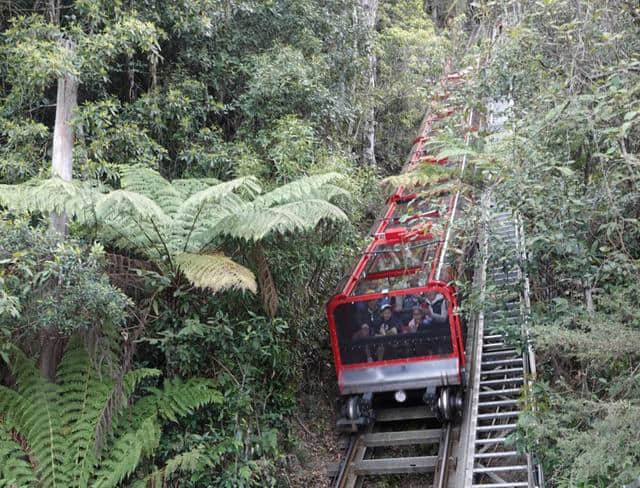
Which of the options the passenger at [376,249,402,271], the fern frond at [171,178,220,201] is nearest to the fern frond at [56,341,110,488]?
the fern frond at [171,178,220,201]

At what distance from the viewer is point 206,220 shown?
22.5ft

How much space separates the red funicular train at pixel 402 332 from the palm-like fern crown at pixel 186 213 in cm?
189

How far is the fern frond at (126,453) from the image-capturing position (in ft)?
18.9

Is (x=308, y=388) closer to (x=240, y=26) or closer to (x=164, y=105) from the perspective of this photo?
(x=164, y=105)

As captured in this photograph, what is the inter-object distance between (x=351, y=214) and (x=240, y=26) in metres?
3.49

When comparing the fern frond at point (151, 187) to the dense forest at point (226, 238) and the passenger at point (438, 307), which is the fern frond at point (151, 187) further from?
the passenger at point (438, 307)

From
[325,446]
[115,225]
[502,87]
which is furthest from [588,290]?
[115,225]

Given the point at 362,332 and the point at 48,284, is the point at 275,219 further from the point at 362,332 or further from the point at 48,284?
the point at 362,332

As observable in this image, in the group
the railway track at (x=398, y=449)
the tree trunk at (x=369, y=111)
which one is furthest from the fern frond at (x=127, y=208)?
the tree trunk at (x=369, y=111)

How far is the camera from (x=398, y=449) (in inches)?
357

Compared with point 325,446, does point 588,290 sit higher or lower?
higher

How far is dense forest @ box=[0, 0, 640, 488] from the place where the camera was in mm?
5844

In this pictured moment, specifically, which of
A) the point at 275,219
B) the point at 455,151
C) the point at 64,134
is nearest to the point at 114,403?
the point at 275,219

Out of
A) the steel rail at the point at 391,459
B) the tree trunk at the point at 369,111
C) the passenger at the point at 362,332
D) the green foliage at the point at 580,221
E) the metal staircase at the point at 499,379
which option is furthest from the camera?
the tree trunk at the point at 369,111
